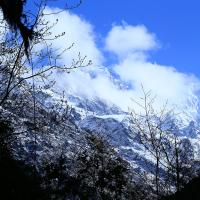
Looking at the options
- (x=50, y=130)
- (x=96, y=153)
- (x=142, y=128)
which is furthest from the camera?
(x=96, y=153)

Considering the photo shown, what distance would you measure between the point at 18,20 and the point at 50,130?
8.95m

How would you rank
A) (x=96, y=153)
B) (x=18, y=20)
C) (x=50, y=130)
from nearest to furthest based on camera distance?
(x=18, y=20) < (x=50, y=130) < (x=96, y=153)

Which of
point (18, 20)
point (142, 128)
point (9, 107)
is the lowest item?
point (18, 20)

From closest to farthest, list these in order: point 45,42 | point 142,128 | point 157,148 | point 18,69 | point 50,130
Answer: point 45,42
point 18,69
point 50,130
point 157,148
point 142,128

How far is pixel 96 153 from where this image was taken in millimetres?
60406

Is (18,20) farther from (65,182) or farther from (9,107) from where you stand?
(65,182)

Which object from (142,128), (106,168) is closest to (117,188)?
(106,168)

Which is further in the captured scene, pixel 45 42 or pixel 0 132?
pixel 0 132

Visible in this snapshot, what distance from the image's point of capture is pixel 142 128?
23.4 m

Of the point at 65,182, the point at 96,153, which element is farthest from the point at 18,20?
the point at 65,182

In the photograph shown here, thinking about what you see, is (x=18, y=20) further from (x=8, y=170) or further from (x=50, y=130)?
(x=50, y=130)

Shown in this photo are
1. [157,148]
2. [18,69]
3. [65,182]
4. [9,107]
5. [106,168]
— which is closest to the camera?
[18,69]

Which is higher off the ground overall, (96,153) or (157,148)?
(96,153)

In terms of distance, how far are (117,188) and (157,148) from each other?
156 ft
